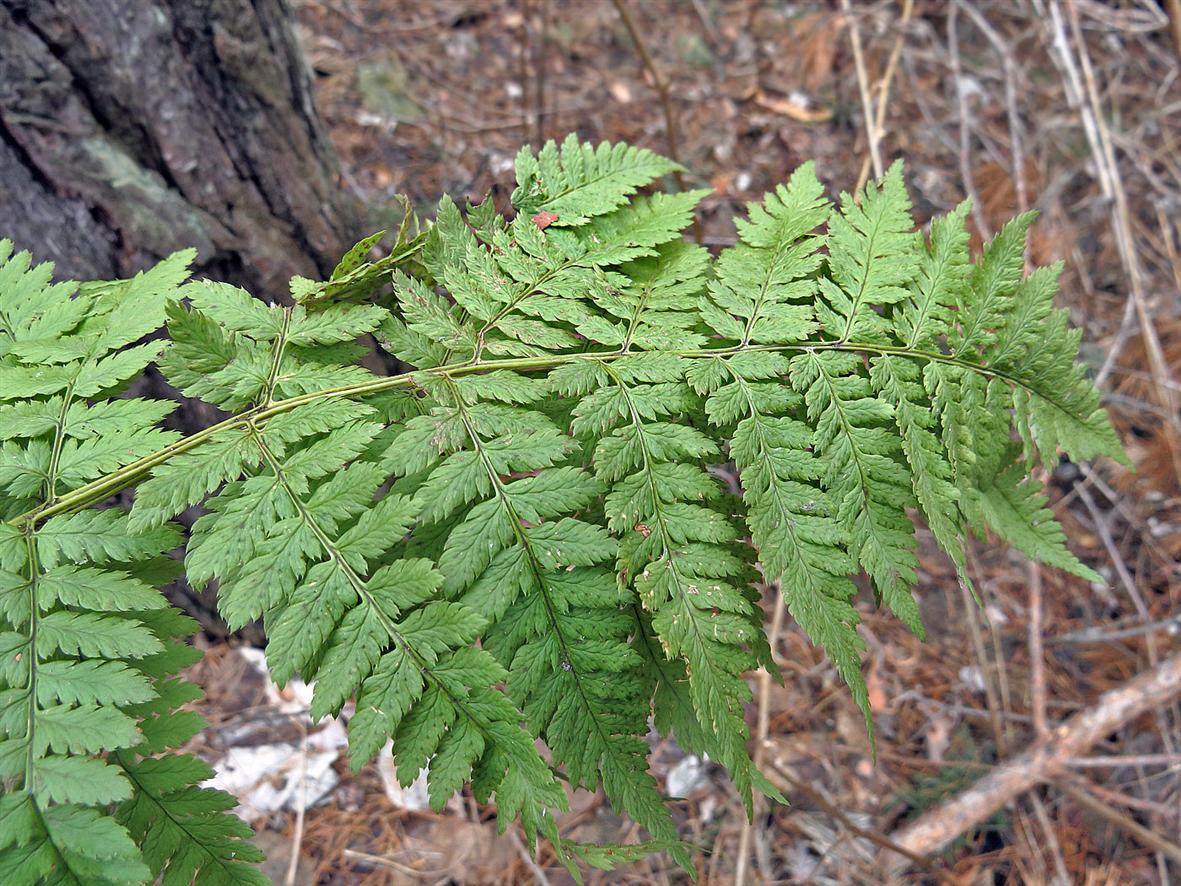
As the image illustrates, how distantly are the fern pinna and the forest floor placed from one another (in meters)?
0.96

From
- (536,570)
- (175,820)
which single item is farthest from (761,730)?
(175,820)

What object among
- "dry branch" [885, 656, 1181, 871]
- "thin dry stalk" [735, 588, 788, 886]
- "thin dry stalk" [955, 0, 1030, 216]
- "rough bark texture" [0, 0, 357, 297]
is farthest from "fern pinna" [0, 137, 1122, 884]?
"thin dry stalk" [955, 0, 1030, 216]

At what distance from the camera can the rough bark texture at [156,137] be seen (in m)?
2.22

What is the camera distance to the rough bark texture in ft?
7.28

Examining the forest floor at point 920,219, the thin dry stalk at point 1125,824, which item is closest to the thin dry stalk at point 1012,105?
the forest floor at point 920,219

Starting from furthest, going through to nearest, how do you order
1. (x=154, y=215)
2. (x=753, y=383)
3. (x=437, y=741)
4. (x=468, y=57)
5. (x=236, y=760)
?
(x=468, y=57)
(x=236, y=760)
(x=154, y=215)
(x=753, y=383)
(x=437, y=741)

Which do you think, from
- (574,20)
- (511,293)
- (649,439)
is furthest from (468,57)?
(649,439)

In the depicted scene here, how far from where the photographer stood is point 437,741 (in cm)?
152

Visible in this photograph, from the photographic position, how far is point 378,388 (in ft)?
5.74

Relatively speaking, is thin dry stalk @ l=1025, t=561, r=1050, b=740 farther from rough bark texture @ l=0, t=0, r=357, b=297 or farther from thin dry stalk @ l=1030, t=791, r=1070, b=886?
rough bark texture @ l=0, t=0, r=357, b=297

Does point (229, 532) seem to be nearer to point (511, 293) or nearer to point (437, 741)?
point (437, 741)

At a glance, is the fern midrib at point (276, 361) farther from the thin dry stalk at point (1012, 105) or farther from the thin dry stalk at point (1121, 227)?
the thin dry stalk at point (1012, 105)

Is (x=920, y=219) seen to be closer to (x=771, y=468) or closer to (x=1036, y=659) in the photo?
(x=1036, y=659)

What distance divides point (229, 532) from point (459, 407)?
1.78 ft
